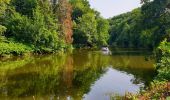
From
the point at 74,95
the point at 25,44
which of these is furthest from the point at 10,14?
the point at 74,95

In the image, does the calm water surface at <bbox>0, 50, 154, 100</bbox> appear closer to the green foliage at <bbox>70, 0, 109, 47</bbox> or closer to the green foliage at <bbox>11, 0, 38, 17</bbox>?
the green foliage at <bbox>11, 0, 38, 17</bbox>

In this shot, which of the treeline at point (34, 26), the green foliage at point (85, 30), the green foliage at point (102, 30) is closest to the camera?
the treeline at point (34, 26)

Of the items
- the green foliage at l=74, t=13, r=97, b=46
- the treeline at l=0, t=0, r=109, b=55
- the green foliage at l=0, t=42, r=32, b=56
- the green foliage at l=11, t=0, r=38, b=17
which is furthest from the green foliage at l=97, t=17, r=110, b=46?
the green foliage at l=0, t=42, r=32, b=56

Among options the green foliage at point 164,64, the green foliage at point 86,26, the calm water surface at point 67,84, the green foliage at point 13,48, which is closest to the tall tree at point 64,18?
the green foliage at point 13,48

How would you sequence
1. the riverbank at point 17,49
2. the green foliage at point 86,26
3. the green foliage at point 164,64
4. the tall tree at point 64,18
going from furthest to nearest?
the green foliage at point 86,26, the tall tree at point 64,18, the riverbank at point 17,49, the green foliage at point 164,64

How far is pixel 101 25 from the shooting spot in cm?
11950

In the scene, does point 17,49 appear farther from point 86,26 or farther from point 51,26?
point 86,26

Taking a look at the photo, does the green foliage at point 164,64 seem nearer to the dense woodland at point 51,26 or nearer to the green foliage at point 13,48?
the dense woodland at point 51,26

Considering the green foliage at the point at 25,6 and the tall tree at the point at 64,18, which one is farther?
the tall tree at the point at 64,18

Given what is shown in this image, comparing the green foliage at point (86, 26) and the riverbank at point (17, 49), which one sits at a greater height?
the green foliage at point (86, 26)

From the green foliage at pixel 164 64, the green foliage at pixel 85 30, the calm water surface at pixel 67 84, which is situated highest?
the green foliage at pixel 85 30

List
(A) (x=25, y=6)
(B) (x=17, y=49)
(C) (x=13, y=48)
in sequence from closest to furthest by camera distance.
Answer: (C) (x=13, y=48), (B) (x=17, y=49), (A) (x=25, y=6)

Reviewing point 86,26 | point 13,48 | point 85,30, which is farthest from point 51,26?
point 86,26

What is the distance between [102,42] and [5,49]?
61.9m
